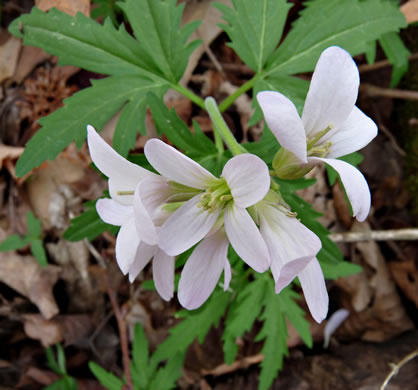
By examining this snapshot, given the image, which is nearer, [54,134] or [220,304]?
[54,134]

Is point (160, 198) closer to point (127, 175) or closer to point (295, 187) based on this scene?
point (127, 175)

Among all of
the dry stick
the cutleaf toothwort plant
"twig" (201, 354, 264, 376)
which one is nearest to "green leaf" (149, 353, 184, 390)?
the cutleaf toothwort plant

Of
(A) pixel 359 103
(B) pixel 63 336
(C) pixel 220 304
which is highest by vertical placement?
(A) pixel 359 103

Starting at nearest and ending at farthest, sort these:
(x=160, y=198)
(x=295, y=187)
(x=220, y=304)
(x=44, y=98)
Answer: (x=160, y=198) < (x=295, y=187) < (x=220, y=304) < (x=44, y=98)

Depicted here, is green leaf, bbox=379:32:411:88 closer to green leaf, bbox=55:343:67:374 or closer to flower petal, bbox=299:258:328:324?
flower petal, bbox=299:258:328:324

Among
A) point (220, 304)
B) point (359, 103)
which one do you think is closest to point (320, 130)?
point (220, 304)

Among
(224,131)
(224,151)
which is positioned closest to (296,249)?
(224,131)

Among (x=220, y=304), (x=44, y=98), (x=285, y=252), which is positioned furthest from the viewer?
(x=44, y=98)
